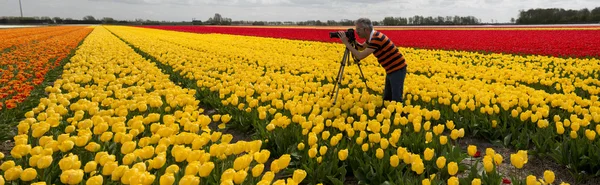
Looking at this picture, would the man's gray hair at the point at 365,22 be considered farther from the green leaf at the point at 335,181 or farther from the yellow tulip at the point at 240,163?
the yellow tulip at the point at 240,163

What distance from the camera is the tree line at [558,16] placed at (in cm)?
5419

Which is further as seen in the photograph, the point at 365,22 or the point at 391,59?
the point at 391,59

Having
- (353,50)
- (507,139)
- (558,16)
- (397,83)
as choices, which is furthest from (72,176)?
(558,16)

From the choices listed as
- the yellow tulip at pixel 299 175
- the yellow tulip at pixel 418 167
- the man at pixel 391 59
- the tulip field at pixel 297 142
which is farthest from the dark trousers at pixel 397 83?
the yellow tulip at pixel 299 175

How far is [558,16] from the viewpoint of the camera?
56594mm

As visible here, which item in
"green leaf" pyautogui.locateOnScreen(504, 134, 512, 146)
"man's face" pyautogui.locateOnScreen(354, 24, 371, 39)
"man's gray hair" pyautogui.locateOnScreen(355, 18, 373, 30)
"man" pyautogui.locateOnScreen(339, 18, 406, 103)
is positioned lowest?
"green leaf" pyautogui.locateOnScreen(504, 134, 512, 146)

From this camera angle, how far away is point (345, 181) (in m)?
3.83

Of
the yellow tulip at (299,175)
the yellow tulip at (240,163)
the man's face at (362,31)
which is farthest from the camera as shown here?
the man's face at (362,31)

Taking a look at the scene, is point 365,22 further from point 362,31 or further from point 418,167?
point 418,167

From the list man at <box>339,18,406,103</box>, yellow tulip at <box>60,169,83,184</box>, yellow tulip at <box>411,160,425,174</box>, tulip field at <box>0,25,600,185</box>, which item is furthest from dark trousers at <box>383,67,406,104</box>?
yellow tulip at <box>60,169,83,184</box>

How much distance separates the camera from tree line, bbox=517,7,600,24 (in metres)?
54.2

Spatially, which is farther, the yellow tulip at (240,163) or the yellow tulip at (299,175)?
the yellow tulip at (240,163)

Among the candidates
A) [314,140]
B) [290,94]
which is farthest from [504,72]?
[314,140]

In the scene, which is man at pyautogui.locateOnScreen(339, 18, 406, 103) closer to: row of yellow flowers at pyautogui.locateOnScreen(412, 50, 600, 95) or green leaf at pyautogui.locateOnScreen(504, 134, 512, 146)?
green leaf at pyautogui.locateOnScreen(504, 134, 512, 146)
